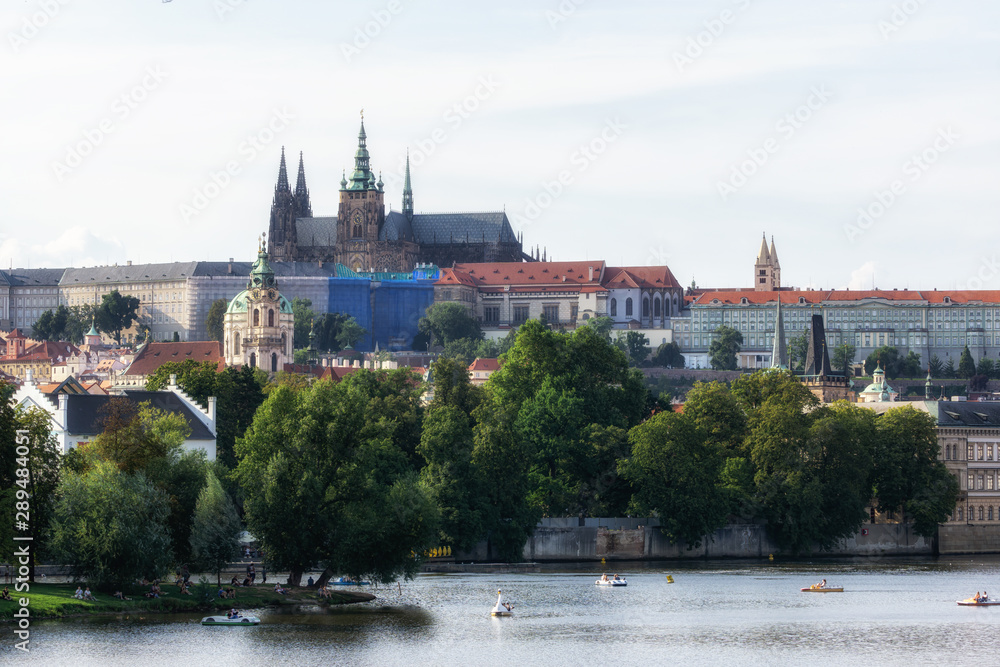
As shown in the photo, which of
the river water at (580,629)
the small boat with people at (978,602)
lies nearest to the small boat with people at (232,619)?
the river water at (580,629)

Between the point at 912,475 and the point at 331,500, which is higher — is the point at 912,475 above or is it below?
above

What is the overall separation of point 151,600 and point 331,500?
24.5ft

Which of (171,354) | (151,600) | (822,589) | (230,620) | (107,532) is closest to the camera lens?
(230,620)

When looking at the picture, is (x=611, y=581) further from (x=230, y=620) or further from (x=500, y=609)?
Answer: (x=230, y=620)

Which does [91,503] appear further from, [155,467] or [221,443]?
[221,443]

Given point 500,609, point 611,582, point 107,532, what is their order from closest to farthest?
point 107,532 → point 500,609 → point 611,582

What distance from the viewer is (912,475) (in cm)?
10775

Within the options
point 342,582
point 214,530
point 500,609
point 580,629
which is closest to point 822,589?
point 500,609

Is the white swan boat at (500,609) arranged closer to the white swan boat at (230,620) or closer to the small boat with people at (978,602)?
the white swan boat at (230,620)

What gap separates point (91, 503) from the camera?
2562 inches

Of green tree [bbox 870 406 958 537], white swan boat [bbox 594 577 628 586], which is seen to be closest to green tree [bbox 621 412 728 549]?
white swan boat [bbox 594 577 628 586]

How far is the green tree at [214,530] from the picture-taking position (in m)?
68.9

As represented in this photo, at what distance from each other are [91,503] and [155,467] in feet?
21.1

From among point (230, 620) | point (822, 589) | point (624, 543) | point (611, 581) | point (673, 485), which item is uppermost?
point (673, 485)
